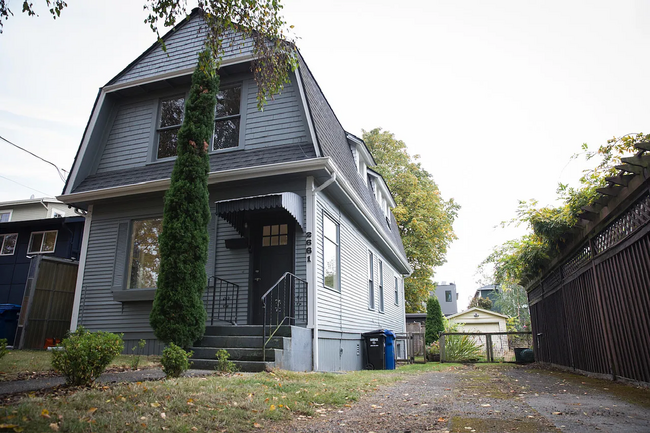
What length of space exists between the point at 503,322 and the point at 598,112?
25194 mm

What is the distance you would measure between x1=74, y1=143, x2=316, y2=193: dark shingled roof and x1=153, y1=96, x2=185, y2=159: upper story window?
17.6 inches

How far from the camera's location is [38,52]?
1012 centimetres

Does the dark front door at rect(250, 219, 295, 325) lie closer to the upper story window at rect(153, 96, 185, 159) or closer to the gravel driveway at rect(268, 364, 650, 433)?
the upper story window at rect(153, 96, 185, 159)

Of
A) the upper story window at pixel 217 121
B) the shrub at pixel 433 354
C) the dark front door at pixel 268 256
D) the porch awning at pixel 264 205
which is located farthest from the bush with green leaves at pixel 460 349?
the upper story window at pixel 217 121

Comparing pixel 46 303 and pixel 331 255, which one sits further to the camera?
pixel 46 303

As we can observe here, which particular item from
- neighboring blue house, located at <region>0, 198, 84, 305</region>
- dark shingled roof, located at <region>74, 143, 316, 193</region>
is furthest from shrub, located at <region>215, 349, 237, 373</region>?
neighboring blue house, located at <region>0, 198, 84, 305</region>

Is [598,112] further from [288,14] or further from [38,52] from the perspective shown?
[38,52]

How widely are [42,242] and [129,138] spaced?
785 centimetres

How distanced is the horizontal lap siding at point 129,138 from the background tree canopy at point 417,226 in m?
14.5

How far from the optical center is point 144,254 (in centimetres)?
960

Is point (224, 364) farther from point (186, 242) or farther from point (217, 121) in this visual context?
point (217, 121)

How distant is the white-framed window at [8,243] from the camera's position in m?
16.0

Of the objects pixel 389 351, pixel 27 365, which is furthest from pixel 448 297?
pixel 27 365

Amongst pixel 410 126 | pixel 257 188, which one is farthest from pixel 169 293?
pixel 410 126
